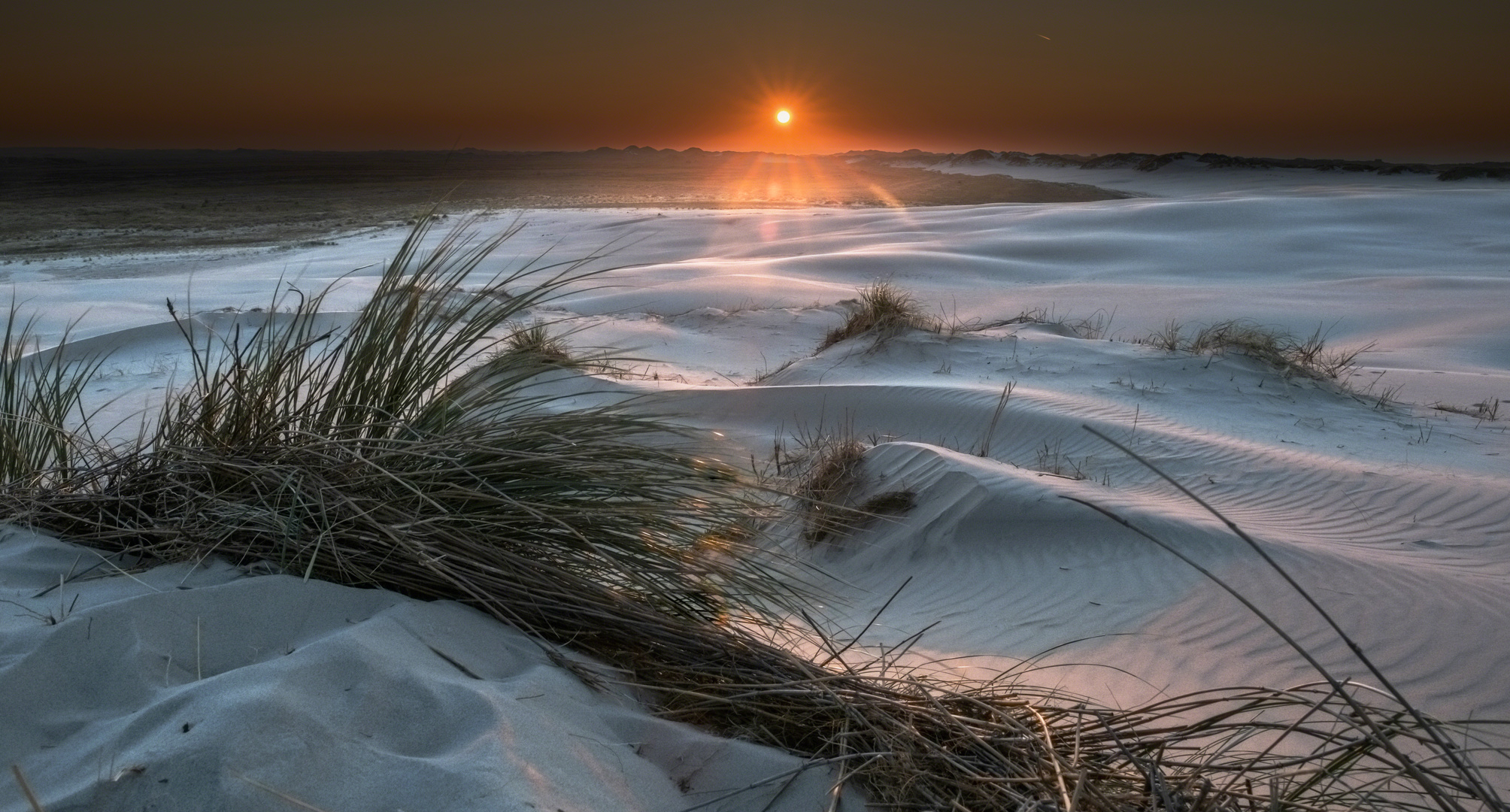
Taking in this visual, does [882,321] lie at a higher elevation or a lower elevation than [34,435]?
lower

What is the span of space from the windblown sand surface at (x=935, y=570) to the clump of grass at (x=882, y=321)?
0.21 m

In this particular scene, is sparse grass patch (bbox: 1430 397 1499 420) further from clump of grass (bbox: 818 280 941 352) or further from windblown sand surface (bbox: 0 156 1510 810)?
clump of grass (bbox: 818 280 941 352)

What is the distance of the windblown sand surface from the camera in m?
1.64

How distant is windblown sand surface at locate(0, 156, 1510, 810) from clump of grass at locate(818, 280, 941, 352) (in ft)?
0.70

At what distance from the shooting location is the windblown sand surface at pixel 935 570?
164 cm

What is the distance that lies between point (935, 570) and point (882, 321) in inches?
180

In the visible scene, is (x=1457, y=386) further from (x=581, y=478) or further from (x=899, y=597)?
(x=581, y=478)

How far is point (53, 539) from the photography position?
7.86 feet

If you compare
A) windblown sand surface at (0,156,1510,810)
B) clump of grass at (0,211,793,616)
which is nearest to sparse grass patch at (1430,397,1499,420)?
windblown sand surface at (0,156,1510,810)

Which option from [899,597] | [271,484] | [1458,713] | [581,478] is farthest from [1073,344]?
[271,484]

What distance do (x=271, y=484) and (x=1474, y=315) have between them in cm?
1243

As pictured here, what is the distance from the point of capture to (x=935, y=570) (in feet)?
14.1

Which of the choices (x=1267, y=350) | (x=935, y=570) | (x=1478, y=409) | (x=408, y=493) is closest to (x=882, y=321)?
(x=1267, y=350)

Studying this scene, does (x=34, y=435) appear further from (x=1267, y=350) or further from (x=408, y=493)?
(x=1267, y=350)
